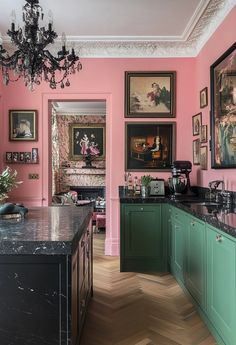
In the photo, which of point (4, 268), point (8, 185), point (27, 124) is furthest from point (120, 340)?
point (27, 124)

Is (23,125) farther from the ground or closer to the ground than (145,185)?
farther from the ground

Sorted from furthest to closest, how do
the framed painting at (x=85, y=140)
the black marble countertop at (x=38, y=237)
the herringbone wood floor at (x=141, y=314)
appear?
the framed painting at (x=85, y=140), the herringbone wood floor at (x=141, y=314), the black marble countertop at (x=38, y=237)

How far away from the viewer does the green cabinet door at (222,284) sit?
6.55ft

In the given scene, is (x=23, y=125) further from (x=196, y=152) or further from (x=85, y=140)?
(x=85, y=140)

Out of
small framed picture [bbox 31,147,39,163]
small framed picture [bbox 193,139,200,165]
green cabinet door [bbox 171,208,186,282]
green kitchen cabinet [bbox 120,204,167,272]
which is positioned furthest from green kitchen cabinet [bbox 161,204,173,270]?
small framed picture [bbox 31,147,39,163]

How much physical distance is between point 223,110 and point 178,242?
5.01 ft

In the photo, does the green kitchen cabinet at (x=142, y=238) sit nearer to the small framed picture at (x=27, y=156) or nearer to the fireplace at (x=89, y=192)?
the small framed picture at (x=27, y=156)

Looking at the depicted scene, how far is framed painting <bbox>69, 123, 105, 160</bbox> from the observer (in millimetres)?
8883

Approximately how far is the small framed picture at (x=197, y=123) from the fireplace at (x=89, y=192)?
15.0 feet

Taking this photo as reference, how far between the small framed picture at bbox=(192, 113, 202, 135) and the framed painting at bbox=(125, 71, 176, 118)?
0.35 metres

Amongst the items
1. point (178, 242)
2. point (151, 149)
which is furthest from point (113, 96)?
point (178, 242)

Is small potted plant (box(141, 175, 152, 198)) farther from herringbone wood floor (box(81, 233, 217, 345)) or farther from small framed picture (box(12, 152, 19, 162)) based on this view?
small framed picture (box(12, 152, 19, 162))

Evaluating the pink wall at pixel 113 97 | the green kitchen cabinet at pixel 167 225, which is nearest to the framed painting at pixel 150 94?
the pink wall at pixel 113 97

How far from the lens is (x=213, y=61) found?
154 inches
